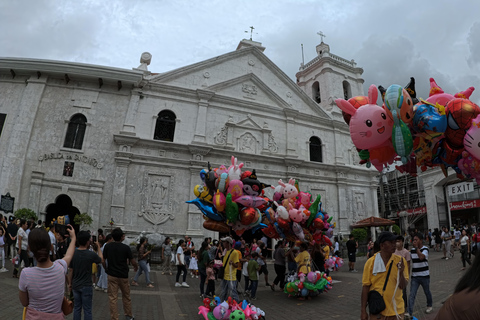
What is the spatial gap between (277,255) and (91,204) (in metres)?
11.4

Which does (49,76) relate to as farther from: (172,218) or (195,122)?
(172,218)

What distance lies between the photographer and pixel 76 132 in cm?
1731

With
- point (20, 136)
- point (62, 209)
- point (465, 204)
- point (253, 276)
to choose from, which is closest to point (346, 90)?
point (465, 204)

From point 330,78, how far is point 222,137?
11812mm

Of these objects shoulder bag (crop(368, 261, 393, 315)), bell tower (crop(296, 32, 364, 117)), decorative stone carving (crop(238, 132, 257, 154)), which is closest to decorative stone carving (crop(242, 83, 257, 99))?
decorative stone carving (crop(238, 132, 257, 154))

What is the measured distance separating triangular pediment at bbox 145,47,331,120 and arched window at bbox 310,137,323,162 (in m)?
2.11

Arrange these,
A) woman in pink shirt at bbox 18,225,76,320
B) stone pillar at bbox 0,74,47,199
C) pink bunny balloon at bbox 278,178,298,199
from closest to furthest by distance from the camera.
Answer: woman in pink shirt at bbox 18,225,76,320, pink bunny balloon at bbox 278,178,298,199, stone pillar at bbox 0,74,47,199

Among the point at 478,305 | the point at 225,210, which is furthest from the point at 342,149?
the point at 478,305

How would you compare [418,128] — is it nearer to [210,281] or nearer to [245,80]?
[210,281]

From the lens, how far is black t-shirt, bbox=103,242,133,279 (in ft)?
17.7

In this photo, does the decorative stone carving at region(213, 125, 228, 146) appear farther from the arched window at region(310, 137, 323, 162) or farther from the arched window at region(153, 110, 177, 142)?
the arched window at region(310, 137, 323, 162)

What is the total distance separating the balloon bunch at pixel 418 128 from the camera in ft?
16.9

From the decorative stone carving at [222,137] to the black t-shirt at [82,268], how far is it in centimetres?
1488

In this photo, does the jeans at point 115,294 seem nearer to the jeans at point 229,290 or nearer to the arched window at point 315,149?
the jeans at point 229,290
